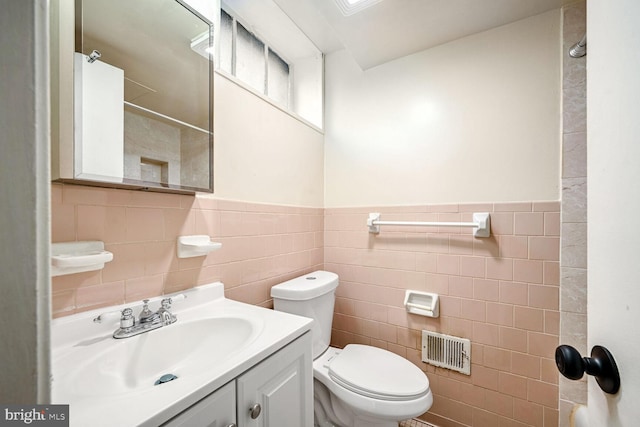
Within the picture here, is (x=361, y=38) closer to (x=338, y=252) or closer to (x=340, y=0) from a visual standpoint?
(x=340, y=0)

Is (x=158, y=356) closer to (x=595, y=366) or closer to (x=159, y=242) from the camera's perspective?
(x=159, y=242)

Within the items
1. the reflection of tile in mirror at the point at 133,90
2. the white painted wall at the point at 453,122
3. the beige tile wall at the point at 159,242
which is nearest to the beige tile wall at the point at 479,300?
the white painted wall at the point at 453,122

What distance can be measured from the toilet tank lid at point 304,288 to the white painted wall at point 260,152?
1.53 feet

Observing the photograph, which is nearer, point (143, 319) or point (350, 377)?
point (143, 319)

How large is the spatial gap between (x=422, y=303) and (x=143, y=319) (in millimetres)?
1362

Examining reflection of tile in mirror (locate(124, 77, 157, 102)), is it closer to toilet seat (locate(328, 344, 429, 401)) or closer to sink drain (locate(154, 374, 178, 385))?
sink drain (locate(154, 374, 178, 385))

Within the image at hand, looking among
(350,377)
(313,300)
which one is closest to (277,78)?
(313,300)

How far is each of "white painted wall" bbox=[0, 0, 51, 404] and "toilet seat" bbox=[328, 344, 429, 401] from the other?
3.83 ft

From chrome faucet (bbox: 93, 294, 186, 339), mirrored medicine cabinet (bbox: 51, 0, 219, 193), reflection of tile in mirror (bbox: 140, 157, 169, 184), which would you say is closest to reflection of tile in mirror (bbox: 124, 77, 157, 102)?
mirrored medicine cabinet (bbox: 51, 0, 219, 193)

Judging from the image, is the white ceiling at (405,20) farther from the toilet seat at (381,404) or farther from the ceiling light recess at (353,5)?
the toilet seat at (381,404)

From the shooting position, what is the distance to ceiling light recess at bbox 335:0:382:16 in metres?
1.18

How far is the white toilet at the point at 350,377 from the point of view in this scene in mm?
1080

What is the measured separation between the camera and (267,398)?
72cm

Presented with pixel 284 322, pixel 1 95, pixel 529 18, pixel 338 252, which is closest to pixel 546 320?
pixel 338 252
